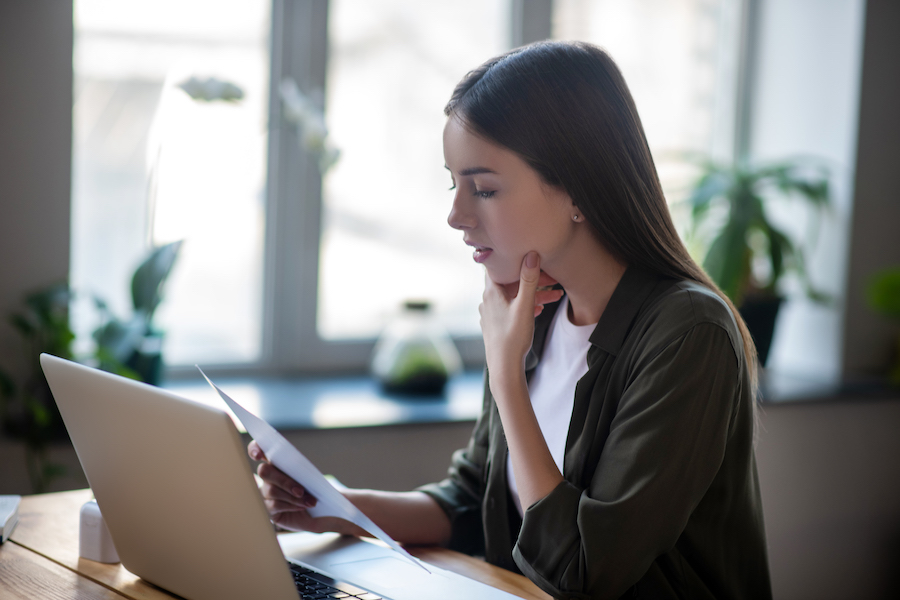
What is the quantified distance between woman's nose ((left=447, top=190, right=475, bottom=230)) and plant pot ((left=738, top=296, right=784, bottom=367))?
1.62m

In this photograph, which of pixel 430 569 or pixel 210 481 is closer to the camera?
pixel 210 481

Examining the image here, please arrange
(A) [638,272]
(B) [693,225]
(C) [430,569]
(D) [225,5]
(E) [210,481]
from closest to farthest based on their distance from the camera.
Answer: (E) [210,481] < (C) [430,569] < (A) [638,272] < (D) [225,5] < (B) [693,225]

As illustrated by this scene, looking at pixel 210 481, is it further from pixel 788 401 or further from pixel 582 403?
pixel 788 401

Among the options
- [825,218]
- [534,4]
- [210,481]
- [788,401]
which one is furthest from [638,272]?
[825,218]

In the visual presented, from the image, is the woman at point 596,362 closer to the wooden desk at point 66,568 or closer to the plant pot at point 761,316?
the wooden desk at point 66,568

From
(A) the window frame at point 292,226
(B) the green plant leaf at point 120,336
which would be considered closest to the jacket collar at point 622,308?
(B) the green plant leaf at point 120,336

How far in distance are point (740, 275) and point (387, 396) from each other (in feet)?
3.64

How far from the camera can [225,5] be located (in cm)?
237

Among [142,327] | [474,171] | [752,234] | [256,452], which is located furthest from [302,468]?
[752,234]

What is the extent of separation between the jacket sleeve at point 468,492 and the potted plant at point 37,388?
904mm

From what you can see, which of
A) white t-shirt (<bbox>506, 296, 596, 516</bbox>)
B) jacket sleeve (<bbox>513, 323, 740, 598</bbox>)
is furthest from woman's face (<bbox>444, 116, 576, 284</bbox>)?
jacket sleeve (<bbox>513, 323, 740, 598</bbox>)

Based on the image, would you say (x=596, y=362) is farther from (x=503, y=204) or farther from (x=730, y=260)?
(x=730, y=260)

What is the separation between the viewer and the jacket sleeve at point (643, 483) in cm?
105

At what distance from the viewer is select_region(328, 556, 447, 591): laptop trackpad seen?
43.2 inches
